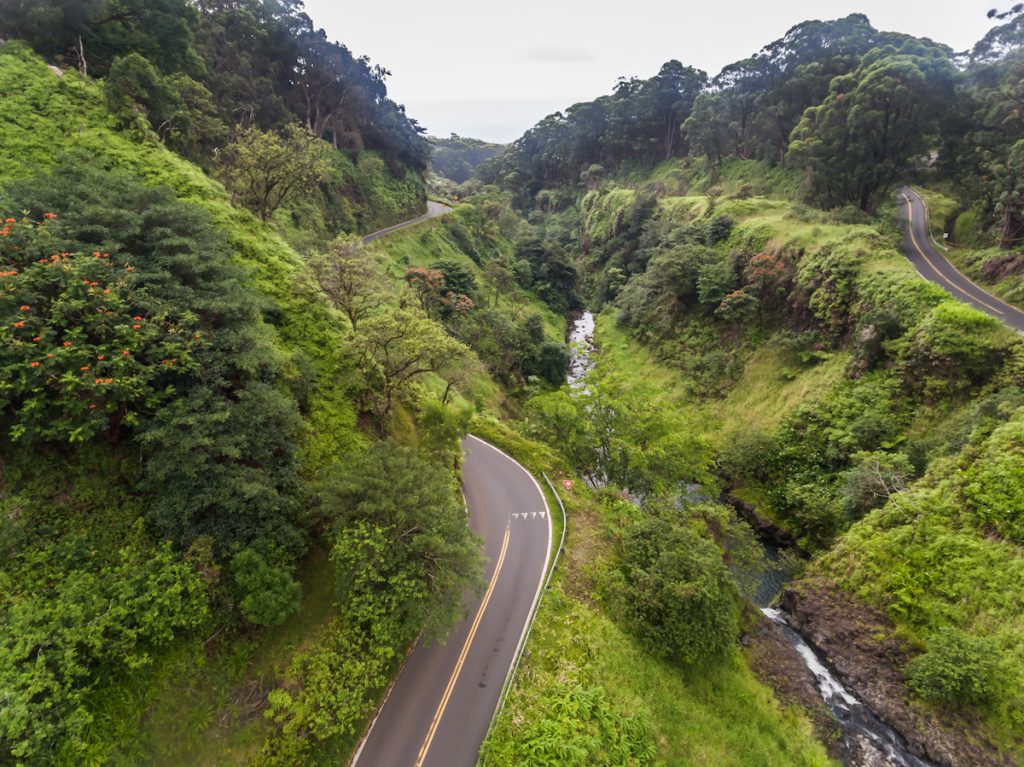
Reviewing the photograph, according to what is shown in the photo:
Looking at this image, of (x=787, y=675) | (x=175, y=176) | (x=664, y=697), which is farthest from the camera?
(x=175, y=176)

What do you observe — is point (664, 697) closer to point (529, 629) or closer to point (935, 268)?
point (529, 629)

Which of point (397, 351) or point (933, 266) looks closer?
point (397, 351)

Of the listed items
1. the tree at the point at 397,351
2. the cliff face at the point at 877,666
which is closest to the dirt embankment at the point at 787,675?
the cliff face at the point at 877,666

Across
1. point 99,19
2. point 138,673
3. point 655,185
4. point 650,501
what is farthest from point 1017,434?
point 655,185

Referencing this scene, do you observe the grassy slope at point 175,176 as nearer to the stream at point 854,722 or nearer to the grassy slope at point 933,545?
the stream at point 854,722

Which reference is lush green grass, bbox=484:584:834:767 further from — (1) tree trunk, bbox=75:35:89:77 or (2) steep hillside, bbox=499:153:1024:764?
(1) tree trunk, bbox=75:35:89:77

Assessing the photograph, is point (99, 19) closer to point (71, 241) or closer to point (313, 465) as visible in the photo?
point (71, 241)

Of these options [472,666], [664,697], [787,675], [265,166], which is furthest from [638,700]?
[265,166]

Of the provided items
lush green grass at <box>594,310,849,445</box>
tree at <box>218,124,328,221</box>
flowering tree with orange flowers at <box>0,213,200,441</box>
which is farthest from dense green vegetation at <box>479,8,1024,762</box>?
tree at <box>218,124,328,221</box>
